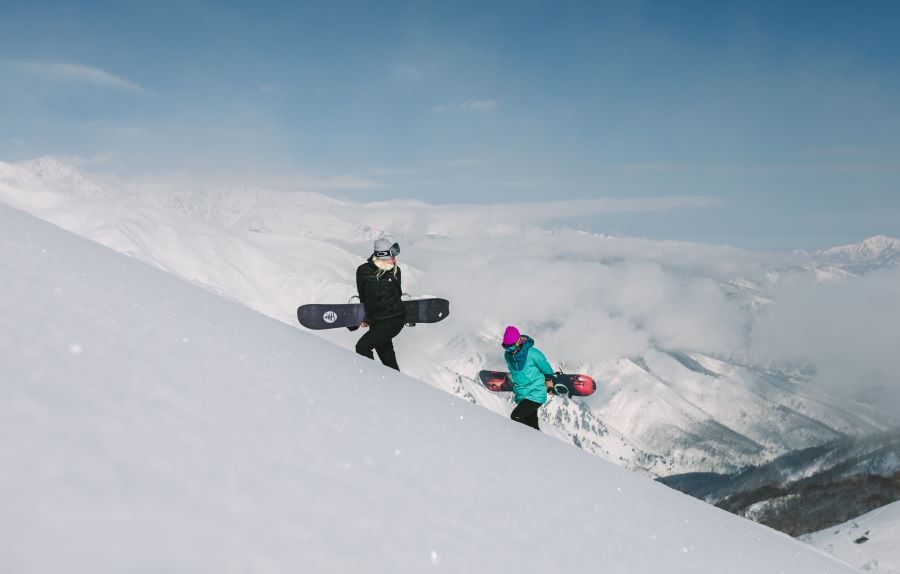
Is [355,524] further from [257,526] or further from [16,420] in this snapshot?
[16,420]

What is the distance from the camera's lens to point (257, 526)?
9.00ft

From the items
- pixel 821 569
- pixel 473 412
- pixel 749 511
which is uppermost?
pixel 473 412

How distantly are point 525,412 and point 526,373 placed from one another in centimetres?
81

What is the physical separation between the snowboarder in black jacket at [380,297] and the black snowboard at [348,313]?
563 mm

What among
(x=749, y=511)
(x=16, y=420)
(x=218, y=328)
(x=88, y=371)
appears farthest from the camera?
(x=749, y=511)

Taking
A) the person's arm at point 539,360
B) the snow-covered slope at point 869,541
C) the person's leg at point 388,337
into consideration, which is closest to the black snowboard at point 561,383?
the person's arm at point 539,360

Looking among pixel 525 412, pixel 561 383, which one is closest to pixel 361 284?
pixel 525 412

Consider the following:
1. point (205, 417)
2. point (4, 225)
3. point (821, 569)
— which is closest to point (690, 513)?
point (821, 569)

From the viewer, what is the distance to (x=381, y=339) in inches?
433

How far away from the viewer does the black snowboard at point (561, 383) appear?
41.7 ft

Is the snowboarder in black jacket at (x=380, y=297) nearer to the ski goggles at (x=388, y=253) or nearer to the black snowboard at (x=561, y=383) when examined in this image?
the ski goggles at (x=388, y=253)

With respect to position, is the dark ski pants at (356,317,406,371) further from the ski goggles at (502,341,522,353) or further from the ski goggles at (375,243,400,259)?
the ski goggles at (502,341,522,353)

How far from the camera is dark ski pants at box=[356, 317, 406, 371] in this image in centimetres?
1091

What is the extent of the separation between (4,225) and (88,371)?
165 inches
